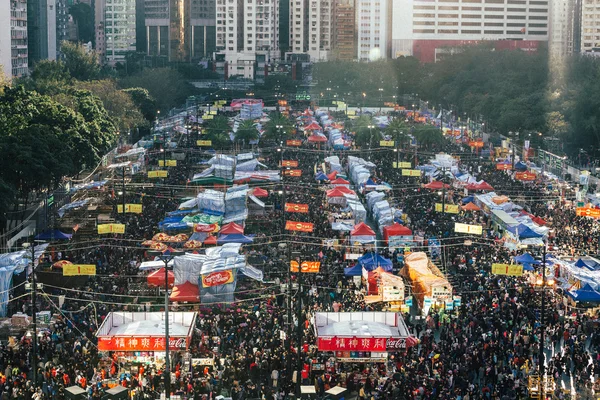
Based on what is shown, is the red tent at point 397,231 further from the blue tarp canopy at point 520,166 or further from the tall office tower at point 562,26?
the tall office tower at point 562,26

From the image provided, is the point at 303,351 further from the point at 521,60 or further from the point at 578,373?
the point at 521,60

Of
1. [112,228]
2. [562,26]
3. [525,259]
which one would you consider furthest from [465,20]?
[112,228]

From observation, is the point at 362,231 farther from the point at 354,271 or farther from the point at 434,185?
the point at 434,185

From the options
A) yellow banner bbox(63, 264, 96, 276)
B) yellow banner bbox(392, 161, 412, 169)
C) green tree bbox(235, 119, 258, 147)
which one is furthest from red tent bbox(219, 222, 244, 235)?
green tree bbox(235, 119, 258, 147)

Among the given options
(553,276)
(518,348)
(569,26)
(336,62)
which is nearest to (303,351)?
(518,348)

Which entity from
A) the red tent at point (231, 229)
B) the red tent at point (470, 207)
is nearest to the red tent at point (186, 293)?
the red tent at point (231, 229)

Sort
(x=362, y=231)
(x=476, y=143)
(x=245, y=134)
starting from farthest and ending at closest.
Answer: (x=245, y=134)
(x=476, y=143)
(x=362, y=231)
